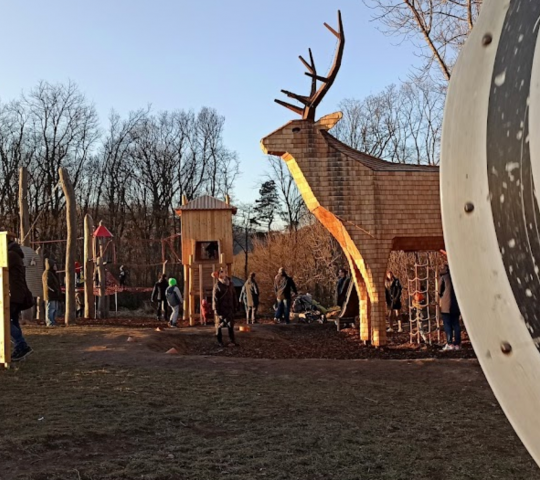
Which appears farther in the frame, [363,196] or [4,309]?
[363,196]

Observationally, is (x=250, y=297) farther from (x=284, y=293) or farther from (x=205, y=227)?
(x=205, y=227)

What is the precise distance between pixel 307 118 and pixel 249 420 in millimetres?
7573

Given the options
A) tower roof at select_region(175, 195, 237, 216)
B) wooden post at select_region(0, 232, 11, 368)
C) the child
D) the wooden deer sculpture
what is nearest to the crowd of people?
wooden post at select_region(0, 232, 11, 368)

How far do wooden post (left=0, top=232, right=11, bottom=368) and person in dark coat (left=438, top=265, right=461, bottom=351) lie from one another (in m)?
7.90

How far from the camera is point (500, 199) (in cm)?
100

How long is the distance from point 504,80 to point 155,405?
6039 millimetres

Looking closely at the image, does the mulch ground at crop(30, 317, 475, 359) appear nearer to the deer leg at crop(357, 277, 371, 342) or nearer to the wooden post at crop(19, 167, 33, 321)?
the deer leg at crop(357, 277, 371, 342)

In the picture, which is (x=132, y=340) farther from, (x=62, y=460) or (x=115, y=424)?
(x=62, y=460)

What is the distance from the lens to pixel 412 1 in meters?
18.0

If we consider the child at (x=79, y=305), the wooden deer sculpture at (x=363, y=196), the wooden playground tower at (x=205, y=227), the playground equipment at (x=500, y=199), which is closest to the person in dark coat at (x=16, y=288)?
the wooden deer sculpture at (x=363, y=196)

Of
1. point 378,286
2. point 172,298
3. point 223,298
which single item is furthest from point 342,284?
point 378,286

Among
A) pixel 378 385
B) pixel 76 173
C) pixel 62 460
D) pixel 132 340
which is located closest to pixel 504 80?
pixel 62 460

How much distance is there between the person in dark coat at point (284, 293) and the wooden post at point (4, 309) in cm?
1163

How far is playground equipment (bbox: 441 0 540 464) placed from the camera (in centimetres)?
94
